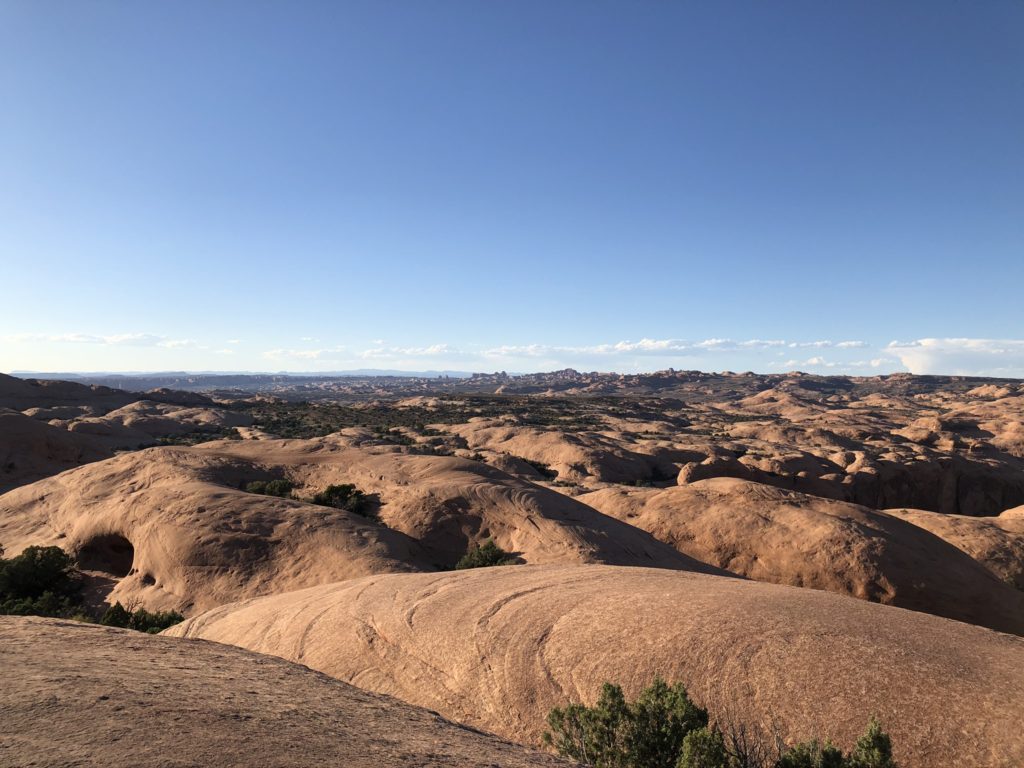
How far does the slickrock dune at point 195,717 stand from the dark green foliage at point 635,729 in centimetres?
68

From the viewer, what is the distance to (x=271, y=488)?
987 inches

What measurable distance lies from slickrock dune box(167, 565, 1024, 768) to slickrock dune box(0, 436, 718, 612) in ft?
16.9

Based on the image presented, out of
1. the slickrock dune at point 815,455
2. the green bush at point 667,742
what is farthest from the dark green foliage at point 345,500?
the green bush at point 667,742

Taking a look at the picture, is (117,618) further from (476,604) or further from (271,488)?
(476,604)

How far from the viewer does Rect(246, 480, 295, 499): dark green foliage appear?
982 inches

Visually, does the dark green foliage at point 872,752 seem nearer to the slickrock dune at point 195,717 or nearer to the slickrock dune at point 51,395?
the slickrock dune at point 195,717

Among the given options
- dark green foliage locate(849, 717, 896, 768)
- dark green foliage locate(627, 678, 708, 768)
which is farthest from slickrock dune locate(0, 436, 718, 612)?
dark green foliage locate(849, 717, 896, 768)

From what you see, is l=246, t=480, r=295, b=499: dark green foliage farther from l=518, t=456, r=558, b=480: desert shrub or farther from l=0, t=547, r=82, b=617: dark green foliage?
l=518, t=456, r=558, b=480: desert shrub

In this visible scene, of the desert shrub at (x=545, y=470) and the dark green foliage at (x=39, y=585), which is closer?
the dark green foliage at (x=39, y=585)

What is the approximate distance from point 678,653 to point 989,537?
81.0 feet

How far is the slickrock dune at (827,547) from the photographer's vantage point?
18359mm

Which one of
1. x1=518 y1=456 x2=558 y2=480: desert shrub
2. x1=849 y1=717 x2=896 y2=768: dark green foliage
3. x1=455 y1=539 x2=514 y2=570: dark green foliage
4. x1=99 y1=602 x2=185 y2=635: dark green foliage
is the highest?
x1=849 y1=717 x2=896 y2=768: dark green foliage

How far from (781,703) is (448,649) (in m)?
5.95

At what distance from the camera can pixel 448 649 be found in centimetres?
1041
